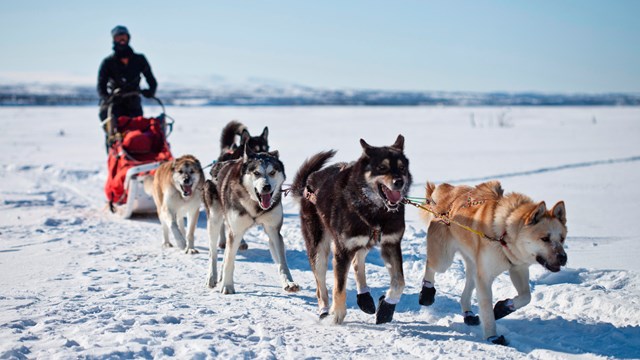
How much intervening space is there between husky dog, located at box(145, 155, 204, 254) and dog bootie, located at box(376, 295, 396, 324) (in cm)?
283

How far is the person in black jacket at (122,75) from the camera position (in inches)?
334

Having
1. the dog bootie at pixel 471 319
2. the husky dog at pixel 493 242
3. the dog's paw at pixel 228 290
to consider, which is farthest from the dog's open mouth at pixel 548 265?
the dog's paw at pixel 228 290

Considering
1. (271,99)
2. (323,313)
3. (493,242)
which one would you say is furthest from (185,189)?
(271,99)

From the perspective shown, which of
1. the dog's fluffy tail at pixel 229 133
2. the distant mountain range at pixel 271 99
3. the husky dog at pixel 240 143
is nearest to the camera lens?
the husky dog at pixel 240 143

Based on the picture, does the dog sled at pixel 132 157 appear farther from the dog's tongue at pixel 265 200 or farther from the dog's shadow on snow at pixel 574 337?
the dog's shadow on snow at pixel 574 337

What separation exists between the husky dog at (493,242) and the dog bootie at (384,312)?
1.38 ft

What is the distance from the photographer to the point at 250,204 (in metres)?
4.68

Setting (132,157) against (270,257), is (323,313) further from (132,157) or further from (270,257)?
(132,157)

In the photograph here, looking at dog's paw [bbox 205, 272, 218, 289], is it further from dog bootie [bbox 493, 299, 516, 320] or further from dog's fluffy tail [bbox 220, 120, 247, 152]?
dog bootie [bbox 493, 299, 516, 320]

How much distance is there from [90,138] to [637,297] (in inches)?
753

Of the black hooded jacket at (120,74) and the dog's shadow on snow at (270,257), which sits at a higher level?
the black hooded jacket at (120,74)

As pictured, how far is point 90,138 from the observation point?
792 inches

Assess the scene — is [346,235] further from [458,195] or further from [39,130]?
[39,130]

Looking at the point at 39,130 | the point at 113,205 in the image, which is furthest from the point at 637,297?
the point at 39,130
